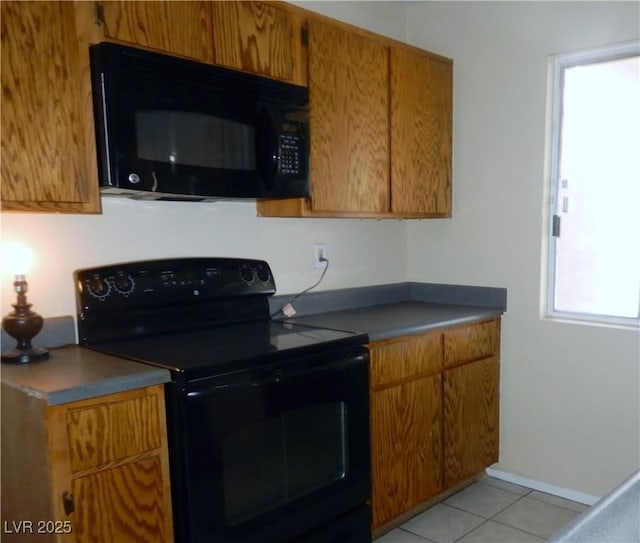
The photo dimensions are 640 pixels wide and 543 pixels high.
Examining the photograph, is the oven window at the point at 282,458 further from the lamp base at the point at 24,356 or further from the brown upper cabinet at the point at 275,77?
the brown upper cabinet at the point at 275,77

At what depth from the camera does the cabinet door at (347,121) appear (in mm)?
2188

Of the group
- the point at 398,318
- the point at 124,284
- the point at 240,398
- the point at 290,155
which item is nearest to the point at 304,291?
the point at 398,318

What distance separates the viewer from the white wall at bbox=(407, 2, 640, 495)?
2.42 meters

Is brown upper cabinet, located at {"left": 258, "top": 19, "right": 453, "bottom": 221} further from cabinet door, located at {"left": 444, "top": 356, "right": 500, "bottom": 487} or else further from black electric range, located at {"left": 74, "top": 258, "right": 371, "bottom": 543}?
cabinet door, located at {"left": 444, "top": 356, "right": 500, "bottom": 487}

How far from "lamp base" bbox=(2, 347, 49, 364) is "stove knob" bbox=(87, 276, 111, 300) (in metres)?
0.26

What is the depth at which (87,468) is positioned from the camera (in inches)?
53.0

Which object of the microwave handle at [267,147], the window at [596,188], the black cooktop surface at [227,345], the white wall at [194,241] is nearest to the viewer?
the black cooktop surface at [227,345]

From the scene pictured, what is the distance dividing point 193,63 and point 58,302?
2.96 ft

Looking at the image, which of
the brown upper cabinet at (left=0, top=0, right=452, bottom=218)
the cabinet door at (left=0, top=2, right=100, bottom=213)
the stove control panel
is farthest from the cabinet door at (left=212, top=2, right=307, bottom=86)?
the stove control panel

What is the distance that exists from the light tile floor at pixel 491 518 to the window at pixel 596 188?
0.89 m

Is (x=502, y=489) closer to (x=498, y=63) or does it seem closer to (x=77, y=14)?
(x=498, y=63)

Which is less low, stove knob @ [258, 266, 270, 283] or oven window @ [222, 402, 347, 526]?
stove knob @ [258, 266, 270, 283]

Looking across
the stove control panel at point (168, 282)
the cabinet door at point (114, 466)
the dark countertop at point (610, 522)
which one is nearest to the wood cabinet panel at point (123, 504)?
the cabinet door at point (114, 466)

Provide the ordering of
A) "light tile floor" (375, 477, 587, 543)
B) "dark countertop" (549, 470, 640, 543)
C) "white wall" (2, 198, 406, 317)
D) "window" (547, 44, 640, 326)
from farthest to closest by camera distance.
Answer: "window" (547, 44, 640, 326) → "light tile floor" (375, 477, 587, 543) → "white wall" (2, 198, 406, 317) → "dark countertop" (549, 470, 640, 543)
